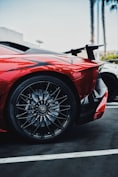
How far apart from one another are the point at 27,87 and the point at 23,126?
0.41 meters

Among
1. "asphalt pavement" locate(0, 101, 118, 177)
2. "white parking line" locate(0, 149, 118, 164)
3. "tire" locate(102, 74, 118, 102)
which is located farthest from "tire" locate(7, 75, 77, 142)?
"tire" locate(102, 74, 118, 102)

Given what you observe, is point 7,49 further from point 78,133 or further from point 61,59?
point 78,133

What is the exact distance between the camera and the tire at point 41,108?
3.27 metres

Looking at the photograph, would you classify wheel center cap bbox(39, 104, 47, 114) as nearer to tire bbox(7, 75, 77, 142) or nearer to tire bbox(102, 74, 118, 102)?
tire bbox(7, 75, 77, 142)

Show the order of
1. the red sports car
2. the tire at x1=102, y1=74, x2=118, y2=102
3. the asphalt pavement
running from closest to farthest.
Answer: the asphalt pavement < the red sports car < the tire at x1=102, y1=74, x2=118, y2=102

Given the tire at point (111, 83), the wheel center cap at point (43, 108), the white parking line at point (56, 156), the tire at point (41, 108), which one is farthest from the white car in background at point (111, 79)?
the white parking line at point (56, 156)

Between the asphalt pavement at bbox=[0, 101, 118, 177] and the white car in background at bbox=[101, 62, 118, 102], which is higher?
the white car in background at bbox=[101, 62, 118, 102]

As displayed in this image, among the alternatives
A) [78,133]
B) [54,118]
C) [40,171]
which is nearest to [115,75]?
[78,133]

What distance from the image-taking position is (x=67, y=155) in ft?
9.75

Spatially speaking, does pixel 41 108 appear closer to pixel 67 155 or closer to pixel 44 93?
pixel 44 93

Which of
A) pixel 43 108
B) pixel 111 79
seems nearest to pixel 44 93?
pixel 43 108

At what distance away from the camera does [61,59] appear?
11.4 feet

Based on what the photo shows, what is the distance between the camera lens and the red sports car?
127 inches

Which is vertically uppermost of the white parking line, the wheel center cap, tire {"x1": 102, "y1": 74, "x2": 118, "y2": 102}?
tire {"x1": 102, "y1": 74, "x2": 118, "y2": 102}
